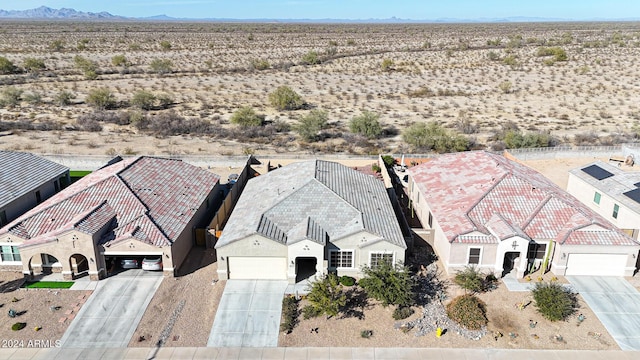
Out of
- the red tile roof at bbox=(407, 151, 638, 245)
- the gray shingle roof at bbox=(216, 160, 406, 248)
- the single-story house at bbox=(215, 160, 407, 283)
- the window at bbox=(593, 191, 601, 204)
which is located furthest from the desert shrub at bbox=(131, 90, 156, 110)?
the window at bbox=(593, 191, 601, 204)

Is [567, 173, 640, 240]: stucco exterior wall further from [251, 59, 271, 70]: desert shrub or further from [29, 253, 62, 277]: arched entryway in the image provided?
[251, 59, 271, 70]: desert shrub

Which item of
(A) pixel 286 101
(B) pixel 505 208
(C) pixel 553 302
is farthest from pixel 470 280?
(A) pixel 286 101

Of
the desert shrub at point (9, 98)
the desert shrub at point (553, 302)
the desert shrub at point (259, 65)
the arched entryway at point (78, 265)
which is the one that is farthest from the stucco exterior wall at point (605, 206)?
the desert shrub at point (259, 65)

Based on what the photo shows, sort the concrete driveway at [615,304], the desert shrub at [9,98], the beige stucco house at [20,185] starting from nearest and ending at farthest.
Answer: the concrete driveway at [615,304] < the beige stucco house at [20,185] < the desert shrub at [9,98]

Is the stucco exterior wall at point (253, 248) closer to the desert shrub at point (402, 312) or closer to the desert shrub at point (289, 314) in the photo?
the desert shrub at point (289, 314)

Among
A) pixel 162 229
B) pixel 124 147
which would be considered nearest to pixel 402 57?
pixel 124 147
